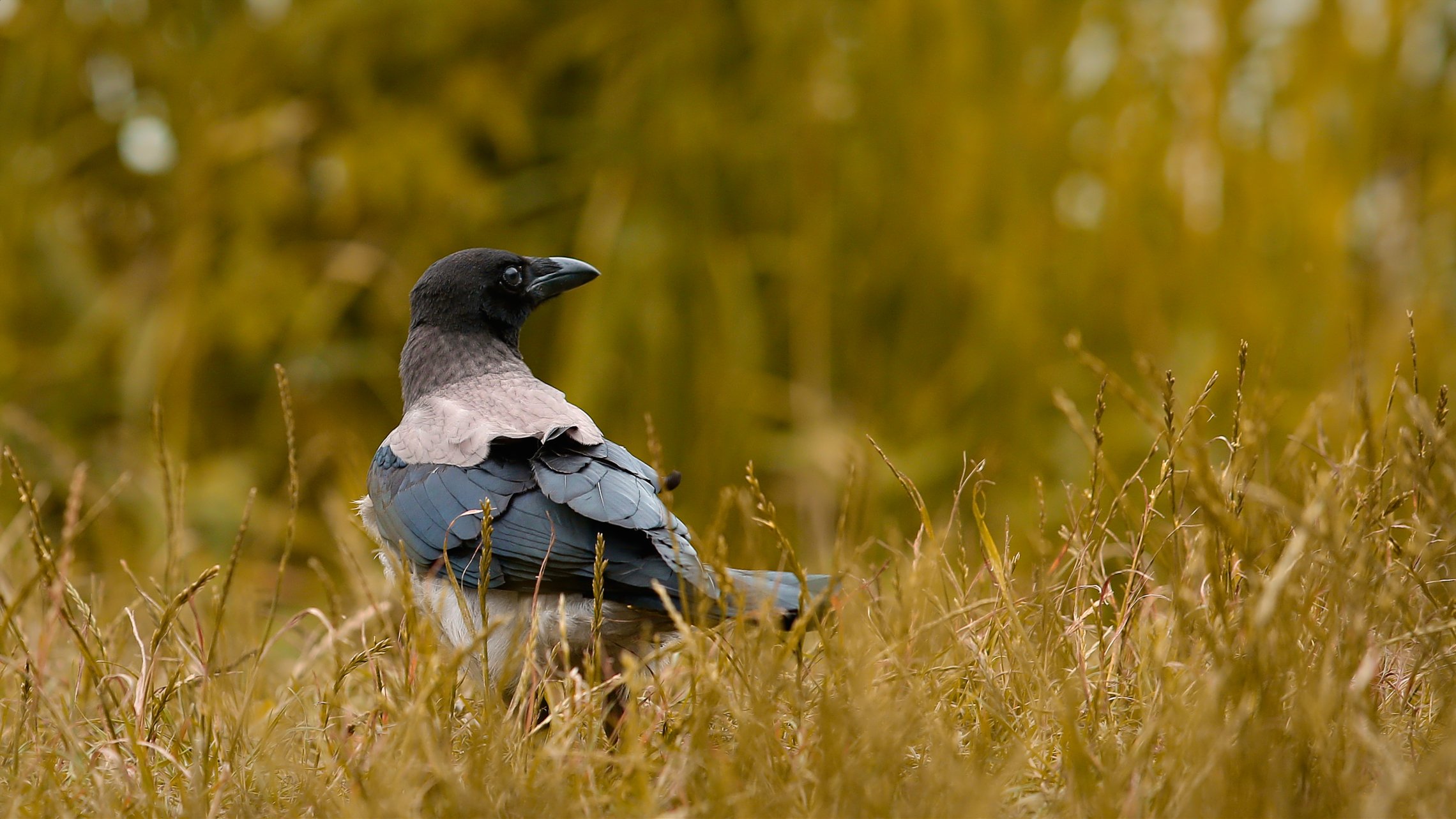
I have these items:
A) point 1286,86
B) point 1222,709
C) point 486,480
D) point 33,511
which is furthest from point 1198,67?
point 33,511

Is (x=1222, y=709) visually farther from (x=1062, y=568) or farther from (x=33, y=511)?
(x=33, y=511)

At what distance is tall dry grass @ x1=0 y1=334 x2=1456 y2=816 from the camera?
61.9 inches

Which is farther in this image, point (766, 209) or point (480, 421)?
point (766, 209)

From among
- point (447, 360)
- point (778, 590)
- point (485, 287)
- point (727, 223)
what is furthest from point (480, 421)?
point (727, 223)

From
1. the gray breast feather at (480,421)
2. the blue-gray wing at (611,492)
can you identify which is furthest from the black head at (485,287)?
the blue-gray wing at (611,492)

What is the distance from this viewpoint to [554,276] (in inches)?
129

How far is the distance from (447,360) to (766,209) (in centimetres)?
327

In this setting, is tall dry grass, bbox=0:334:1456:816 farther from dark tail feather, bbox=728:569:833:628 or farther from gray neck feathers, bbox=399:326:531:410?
gray neck feathers, bbox=399:326:531:410

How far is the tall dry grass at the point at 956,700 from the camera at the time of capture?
5.16ft

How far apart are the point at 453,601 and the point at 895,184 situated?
406 cm

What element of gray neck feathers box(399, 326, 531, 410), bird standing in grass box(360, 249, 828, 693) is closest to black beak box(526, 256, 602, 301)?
gray neck feathers box(399, 326, 531, 410)

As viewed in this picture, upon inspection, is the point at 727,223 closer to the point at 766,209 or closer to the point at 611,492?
the point at 766,209

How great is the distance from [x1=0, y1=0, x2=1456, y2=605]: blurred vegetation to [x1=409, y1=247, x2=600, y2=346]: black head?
2.61 m

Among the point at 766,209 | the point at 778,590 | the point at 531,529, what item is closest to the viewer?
the point at 778,590
